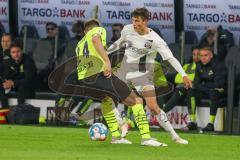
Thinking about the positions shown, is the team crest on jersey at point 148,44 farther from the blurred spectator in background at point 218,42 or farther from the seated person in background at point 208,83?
the blurred spectator in background at point 218,42

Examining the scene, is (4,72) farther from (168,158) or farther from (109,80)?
(168,158)

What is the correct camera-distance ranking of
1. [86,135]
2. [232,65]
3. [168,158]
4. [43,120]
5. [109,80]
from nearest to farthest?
[168,158], [109,80], [86,135], [232,65], [43,120]

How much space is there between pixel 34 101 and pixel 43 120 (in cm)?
67

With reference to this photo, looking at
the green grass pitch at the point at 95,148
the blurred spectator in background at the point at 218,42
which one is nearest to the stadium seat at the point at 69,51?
the blurred spectator in background at the point at 218,42

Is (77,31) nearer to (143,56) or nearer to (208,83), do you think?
(208,83)

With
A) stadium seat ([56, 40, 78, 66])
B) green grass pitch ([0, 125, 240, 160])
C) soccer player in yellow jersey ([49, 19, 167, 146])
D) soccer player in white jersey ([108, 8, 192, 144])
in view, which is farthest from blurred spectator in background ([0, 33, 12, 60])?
soccer player in white jersey ([108, 8, 192, 144])

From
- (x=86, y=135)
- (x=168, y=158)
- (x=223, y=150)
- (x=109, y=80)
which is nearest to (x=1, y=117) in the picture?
(x=86, y=135)

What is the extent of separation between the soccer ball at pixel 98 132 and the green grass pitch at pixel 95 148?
143 millimetres

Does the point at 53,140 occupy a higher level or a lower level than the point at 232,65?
lower

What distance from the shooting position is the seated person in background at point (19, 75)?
Answer: 75.6 feet

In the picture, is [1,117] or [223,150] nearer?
[223,150]

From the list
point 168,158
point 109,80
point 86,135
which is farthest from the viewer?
point 86,135

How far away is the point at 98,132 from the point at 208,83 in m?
5.27

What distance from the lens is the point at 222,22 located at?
23.1 m
